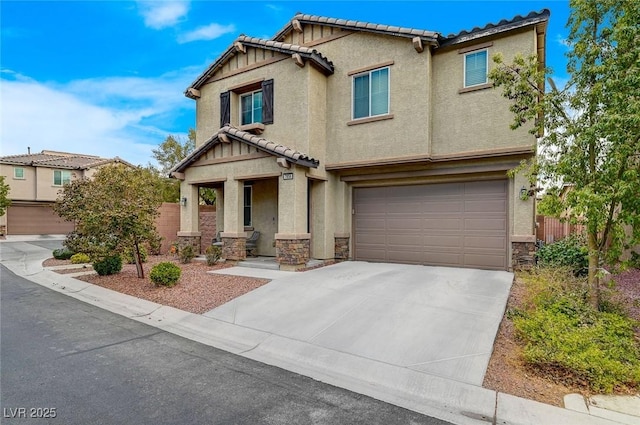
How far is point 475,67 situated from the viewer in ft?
32.1

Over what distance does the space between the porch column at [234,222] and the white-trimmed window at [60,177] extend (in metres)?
29.5

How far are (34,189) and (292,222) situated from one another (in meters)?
33.4

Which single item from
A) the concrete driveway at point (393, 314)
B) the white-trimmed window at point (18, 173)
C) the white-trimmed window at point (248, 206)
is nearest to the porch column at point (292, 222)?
the concrete driveway at point (393, 314)

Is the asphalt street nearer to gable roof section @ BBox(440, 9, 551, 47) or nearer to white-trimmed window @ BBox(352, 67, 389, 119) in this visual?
white-trimmed window @ BBox(352, 67, 389, 119)

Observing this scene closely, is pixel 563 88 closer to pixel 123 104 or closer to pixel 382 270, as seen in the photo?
pixel 382 270

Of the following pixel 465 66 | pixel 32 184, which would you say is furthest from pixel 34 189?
pixel 465 66

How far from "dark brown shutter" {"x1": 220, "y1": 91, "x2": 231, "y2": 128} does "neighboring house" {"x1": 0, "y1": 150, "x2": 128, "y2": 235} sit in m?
21.7

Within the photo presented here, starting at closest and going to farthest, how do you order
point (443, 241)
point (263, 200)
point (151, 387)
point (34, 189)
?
point (151, 387), point (443, 241), point (263, 200), point (34, 189)

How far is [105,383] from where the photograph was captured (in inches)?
164

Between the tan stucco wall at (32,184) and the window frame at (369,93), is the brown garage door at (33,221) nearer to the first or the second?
the tan stucco wall at (32,184)

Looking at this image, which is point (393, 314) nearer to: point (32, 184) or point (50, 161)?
point (32, 184)

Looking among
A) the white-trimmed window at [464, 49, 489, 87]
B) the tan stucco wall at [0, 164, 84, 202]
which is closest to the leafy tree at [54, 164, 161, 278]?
the white-trimmed window at [464, 49, 489, 87]

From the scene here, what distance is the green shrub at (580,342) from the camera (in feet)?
13.2

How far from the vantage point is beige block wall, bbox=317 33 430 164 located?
10.1m
